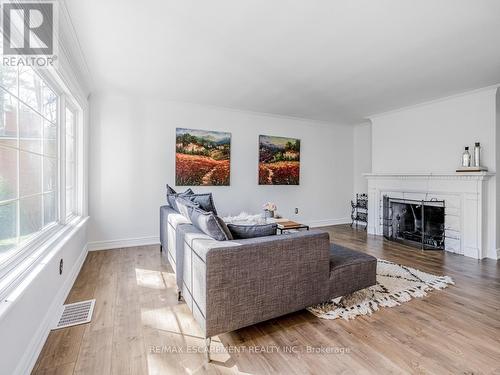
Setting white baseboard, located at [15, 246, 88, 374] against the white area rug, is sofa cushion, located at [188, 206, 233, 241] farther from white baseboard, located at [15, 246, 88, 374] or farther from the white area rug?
white baseboard, located at [15, 246, 88, 374]

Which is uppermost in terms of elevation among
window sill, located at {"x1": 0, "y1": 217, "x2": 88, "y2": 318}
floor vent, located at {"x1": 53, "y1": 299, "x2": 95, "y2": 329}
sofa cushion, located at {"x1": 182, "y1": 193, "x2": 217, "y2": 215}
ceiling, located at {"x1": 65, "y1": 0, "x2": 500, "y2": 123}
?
ceiling, located at {"x1": 65, "y1": 0, "x2": 500, "y2": 123}

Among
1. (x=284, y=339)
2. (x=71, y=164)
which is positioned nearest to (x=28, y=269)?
(x=284, y=339)

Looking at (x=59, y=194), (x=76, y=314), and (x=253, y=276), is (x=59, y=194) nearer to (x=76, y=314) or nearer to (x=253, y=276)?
A: (x=76, y=314)

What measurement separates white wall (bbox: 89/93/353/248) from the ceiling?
387 mm

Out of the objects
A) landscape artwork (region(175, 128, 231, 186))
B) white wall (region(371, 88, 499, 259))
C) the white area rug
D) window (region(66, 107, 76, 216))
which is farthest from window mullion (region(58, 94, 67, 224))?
white wall (region(371, 88, 499, 259))

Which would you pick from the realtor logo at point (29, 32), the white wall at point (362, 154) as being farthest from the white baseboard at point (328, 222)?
the realtor logo at point (29, 32)

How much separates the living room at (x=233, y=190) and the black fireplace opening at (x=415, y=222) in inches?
1.2

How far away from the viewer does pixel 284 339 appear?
1.87m

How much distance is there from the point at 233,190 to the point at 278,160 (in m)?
1.23

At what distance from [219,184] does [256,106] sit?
161 cm

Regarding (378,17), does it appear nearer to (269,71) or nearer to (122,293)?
(269,71)

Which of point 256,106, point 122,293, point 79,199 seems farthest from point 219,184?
point 122,293

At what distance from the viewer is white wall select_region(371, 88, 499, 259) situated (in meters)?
3.85

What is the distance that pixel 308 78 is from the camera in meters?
→ 3.46
